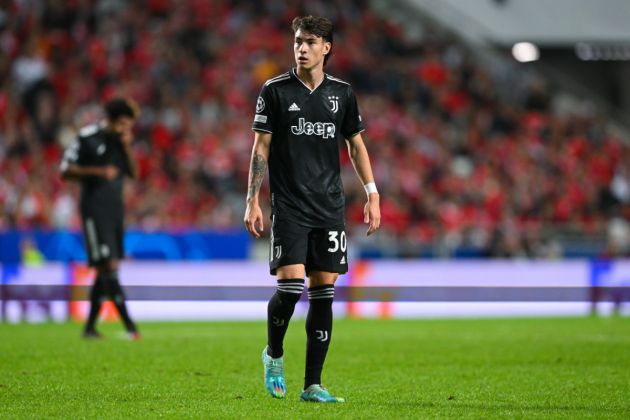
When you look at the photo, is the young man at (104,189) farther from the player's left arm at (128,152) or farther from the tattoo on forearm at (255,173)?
the tattoo on forearm at (255,173)

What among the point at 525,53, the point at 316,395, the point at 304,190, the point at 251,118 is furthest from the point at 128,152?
the point at 525,53

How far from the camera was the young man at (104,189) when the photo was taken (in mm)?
12031

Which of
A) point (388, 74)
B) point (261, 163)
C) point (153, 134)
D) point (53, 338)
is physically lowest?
point (53, 338)

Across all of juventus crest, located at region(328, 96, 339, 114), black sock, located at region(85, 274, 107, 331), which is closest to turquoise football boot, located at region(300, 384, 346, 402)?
juventus crest, located at region(328, 96, 339, 114)

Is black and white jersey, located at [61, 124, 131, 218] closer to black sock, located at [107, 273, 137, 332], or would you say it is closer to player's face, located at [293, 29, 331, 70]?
black sock, located at [107, 273, 137, 332]

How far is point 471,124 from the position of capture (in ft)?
82.7

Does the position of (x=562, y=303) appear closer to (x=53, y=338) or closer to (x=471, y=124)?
(x=471, y=124)

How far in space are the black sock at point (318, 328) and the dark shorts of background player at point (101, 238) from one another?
532cm

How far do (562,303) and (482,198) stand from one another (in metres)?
4.04

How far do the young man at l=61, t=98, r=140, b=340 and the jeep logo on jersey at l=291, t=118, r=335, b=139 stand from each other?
17.1 feet

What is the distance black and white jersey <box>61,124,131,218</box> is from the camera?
477 inches

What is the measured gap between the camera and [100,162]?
12211 mm

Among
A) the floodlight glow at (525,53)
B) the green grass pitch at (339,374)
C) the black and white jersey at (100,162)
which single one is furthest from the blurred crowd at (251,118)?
the black and white jersey at (100,162)

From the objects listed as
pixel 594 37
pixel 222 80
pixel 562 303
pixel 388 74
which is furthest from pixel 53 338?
pixel 594 37
